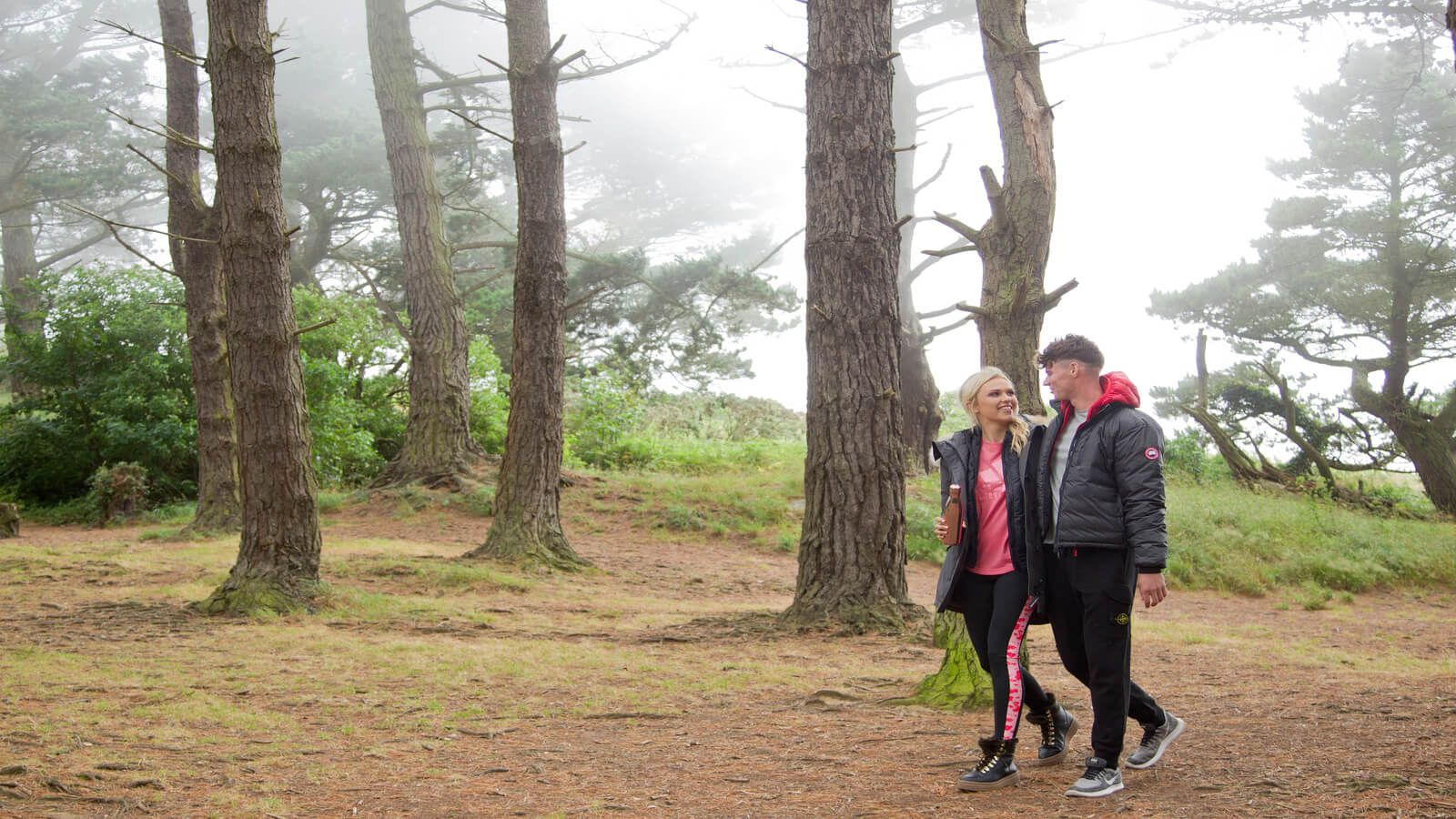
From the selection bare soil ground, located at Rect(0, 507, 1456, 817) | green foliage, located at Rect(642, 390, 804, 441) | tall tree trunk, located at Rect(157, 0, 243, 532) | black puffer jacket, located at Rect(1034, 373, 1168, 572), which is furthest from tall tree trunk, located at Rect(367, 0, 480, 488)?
black puffer jacket, located at Rect(1034, 373, 1168, 572)

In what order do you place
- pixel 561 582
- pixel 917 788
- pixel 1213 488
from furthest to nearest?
pixel 1213 488, pixel 561 582, pixel 917 788

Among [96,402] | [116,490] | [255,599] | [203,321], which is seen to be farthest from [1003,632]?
[96,402]

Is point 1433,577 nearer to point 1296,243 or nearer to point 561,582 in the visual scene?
point 561,582

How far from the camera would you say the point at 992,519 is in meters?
4.07

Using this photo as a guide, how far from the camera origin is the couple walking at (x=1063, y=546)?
12.3 ft

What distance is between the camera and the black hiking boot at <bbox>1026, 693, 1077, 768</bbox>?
4199mm

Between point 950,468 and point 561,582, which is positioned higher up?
point 950,468

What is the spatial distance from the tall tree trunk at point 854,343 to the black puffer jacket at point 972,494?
3.44m

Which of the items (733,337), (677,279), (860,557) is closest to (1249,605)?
(860,557)

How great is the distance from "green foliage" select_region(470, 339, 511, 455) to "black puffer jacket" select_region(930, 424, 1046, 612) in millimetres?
13199

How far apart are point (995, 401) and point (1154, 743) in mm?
1434

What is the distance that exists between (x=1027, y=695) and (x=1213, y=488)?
549 inches

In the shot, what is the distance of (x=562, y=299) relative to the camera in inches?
440

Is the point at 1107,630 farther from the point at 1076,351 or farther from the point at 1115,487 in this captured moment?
the point at 1076,351
